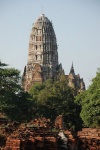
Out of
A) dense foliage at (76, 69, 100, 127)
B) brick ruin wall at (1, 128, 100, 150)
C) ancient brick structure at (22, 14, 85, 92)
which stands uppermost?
ancient brick structure at (22, 14, 85, 92)

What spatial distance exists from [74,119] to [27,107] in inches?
202

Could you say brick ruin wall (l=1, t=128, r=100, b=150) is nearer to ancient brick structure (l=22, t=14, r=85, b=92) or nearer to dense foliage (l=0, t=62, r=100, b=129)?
dense foliage (l=0, t=62, r=100, b=129)

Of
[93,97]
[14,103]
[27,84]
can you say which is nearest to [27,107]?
[14,103]

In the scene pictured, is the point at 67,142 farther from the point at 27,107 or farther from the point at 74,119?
the point at 74,119

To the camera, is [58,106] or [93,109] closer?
[93,109]

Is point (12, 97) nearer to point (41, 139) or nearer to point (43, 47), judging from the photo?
point (41, 139)

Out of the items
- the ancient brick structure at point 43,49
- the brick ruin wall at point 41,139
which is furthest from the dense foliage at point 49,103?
the ancient brick structure at point 43,49

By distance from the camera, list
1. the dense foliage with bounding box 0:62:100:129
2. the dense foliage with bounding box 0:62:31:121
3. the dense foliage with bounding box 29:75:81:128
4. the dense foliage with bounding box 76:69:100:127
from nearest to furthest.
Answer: the dense foliage with bounding box 76:69:100:127, the dense foliage with bounding box 0:62:100:129, the dense foliage with bounding box 0:62:31:121, the dense foliage with bounding box 29:75:81:128

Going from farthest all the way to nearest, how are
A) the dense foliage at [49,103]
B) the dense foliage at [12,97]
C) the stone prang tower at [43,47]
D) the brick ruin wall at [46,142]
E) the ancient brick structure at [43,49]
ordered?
the stone prang tower at [43,47] → the ancient brick structure at [43,49] → the dense foliage at [12,97] → the dense foliage at [49,103] → the brick ruin wall at [46,142]

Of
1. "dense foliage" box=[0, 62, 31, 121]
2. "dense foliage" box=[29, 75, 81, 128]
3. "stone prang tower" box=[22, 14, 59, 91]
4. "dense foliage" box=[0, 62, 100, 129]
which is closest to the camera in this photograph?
"dense foliage" box=[0, 62, 100, 129]

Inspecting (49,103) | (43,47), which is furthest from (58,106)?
(43,47)

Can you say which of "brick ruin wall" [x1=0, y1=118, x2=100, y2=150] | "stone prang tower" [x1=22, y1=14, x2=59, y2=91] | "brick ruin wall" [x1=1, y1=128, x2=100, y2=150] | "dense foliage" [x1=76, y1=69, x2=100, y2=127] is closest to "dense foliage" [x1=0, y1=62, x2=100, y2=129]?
"dense foliage" [x1=76, y1=69, x2=100, y2=127]

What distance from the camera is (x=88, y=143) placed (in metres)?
12.8

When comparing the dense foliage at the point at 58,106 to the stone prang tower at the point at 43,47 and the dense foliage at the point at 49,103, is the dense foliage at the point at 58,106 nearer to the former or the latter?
the dense foliage at the point at 49,103
